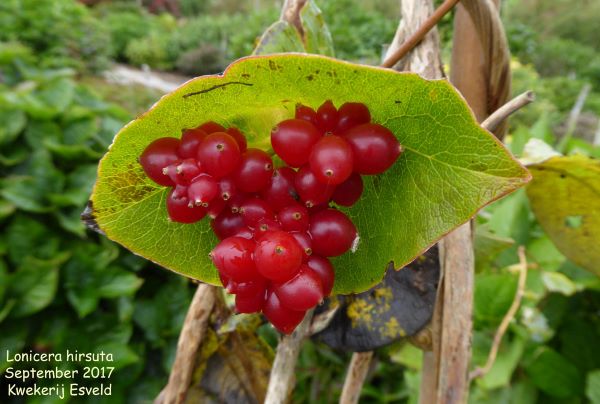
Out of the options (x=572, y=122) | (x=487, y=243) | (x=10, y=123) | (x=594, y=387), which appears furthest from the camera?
(x=572, y=122)

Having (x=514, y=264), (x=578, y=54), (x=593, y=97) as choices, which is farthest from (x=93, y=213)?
(x=578, y=54)

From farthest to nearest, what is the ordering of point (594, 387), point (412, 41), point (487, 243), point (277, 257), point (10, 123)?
point (10, 123), point (594, 387), point (487, 243), point (412, 41), point (277, 257)

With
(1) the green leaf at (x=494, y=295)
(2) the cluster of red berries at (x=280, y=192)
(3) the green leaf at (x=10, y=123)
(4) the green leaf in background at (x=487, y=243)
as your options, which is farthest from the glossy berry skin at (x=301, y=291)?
(3) the green leaf at (x=10, y=123)

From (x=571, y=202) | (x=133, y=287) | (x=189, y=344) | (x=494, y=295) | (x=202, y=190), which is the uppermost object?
(x=202, y=190)

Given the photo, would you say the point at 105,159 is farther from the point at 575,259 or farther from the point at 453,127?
the point at 575,259

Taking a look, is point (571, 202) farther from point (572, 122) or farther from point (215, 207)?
point (572, 122)

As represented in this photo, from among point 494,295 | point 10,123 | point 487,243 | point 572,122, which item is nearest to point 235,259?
point 487,243

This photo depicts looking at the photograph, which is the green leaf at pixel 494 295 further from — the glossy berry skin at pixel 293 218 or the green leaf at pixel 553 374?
the glossy berry skin at pixel 293 218

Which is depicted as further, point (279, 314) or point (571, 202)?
point (571, 202)

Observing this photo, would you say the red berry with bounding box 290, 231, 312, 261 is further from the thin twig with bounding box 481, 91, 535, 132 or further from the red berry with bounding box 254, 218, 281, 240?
the thin twig with bounding box 481, 91, 535, 132
